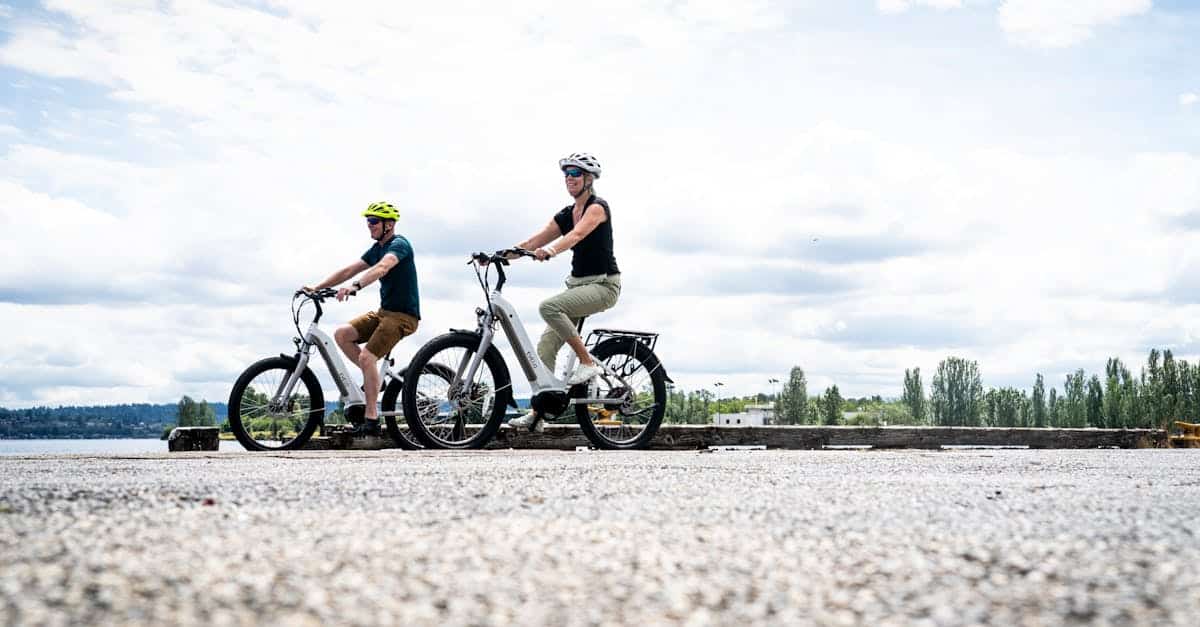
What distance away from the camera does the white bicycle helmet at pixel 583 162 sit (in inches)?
370

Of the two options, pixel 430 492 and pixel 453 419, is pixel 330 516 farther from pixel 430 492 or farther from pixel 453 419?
pixel 453 419

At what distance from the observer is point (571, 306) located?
9.15 meters

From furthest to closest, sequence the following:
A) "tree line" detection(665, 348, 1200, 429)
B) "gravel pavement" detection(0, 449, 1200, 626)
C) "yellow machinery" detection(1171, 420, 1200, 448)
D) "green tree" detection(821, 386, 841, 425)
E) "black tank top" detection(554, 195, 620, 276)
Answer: "green tree" detection(821, 386, 841, 425) → "tree line" detection(665, 348, 1200, 429) → "yellow machinery" detection(1171, 420, 1200, 448) → "black tank top" detection(554, 195, 620, 276) → "gravel pavement" detection(0, 449, 1200, 626)

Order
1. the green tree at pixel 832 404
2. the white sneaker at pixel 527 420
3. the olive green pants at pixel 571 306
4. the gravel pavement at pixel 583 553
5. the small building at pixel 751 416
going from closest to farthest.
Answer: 1. the gravel pavement at pixel 583 553
2. the olive green pants at pixel 571 306
3. the white sneaker at pixel 527 420
4. the green tree at pixel 832 404
5. the small building at pixel 751 416

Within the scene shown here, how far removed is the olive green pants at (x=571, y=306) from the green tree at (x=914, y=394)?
112452 millimetres

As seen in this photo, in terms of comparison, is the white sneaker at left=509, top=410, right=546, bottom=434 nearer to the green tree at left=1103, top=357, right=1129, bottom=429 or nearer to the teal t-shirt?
the teal t-shirt

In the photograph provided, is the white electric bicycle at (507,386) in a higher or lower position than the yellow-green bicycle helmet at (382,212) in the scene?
lower

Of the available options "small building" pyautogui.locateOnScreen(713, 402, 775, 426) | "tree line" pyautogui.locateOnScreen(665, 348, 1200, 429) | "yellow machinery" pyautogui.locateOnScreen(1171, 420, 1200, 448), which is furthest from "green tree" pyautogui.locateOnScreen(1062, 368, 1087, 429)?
"yellow machinery" pyautogui.locateOnScreen(1171, 420, 1200, 448)

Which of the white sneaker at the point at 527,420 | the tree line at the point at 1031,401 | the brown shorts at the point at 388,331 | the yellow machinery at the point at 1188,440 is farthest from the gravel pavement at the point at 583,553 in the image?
the tree line at the point at 1031,401

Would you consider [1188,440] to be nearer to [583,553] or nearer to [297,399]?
[297,399]

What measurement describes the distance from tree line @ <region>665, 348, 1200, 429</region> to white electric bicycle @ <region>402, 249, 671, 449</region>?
84.6 m

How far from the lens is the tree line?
9219 cm

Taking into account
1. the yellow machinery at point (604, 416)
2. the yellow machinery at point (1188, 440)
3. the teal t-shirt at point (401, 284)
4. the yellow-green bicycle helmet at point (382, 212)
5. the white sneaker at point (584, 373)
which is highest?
the yellow-green bicycle helmet at point (382, 212)

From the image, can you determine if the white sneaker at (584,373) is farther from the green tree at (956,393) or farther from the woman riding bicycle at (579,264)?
the green tree at (956,393)
